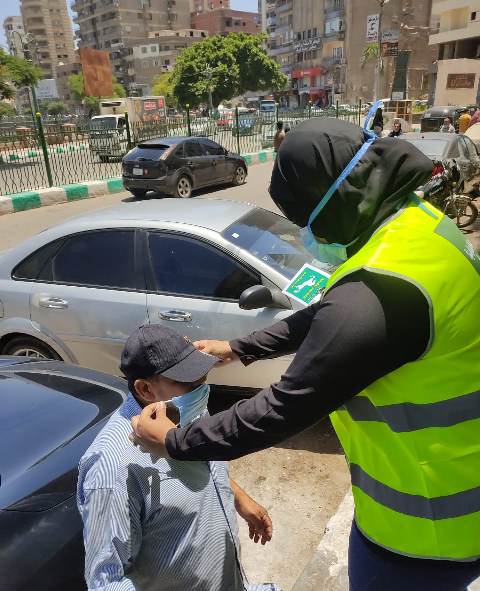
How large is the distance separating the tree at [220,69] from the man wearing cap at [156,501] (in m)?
53.7

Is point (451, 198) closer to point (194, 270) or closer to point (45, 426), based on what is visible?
point (194, 270)

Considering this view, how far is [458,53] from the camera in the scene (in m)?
46.9

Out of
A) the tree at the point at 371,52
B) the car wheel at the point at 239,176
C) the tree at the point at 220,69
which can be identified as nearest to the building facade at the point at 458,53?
the tree at the point at 371,52

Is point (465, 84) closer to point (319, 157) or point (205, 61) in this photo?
point (205, 61)

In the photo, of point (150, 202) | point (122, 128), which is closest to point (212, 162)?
point (122, 128)

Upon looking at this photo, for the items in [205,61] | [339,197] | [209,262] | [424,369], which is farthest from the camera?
[205,61]

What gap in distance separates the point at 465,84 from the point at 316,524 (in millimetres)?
46058

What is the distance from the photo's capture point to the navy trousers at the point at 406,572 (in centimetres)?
122

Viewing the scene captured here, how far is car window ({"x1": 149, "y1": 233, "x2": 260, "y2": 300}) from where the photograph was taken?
10.5ft

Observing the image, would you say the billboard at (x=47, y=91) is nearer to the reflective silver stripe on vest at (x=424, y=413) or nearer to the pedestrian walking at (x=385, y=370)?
the pedestrian walking at (x=385, y=370)

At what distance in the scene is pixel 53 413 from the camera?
2164 millimetres

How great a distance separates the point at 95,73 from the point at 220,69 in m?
14.7

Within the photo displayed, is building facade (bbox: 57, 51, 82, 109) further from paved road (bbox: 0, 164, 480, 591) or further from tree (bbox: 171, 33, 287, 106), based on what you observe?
paved road (bbox: 0, 164, 480, 591)

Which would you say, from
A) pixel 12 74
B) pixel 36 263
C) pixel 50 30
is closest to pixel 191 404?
pixel 36 263
